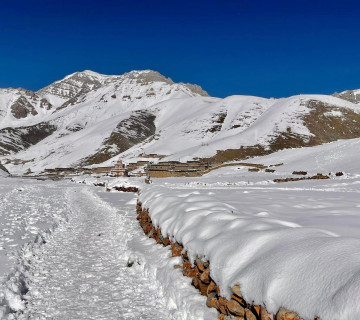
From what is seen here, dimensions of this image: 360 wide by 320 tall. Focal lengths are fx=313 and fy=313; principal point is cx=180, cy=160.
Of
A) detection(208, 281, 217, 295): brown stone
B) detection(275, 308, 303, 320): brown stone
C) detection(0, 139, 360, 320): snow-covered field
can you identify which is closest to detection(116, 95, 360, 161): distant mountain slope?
detection(0, 139, 360, 320): snow-covered field

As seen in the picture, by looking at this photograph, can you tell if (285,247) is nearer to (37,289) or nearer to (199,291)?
(199,291)

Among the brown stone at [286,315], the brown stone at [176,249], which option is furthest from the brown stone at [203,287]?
the brown stone at [286,315]

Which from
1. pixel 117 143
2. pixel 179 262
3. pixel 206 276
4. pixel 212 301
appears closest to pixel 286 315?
pixel 212 301

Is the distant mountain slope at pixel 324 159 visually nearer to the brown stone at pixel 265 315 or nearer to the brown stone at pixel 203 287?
the brown stone at pixel 203 287

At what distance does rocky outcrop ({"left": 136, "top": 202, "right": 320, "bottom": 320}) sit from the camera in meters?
4.05

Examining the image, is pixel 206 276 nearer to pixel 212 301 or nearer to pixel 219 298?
pixel 212 301

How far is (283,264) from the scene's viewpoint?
424 cm

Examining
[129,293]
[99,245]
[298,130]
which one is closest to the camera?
[129,293]

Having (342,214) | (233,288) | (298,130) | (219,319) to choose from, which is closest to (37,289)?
(219,319)

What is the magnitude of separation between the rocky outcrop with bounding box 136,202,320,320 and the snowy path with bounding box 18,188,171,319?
0.85 metres

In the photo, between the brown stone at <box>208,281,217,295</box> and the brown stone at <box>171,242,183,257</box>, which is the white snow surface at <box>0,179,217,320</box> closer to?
the brown stone at <box>171,242,183,257</box>

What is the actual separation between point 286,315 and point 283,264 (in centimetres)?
71

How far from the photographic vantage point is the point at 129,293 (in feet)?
23.1

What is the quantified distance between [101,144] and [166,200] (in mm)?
174636
